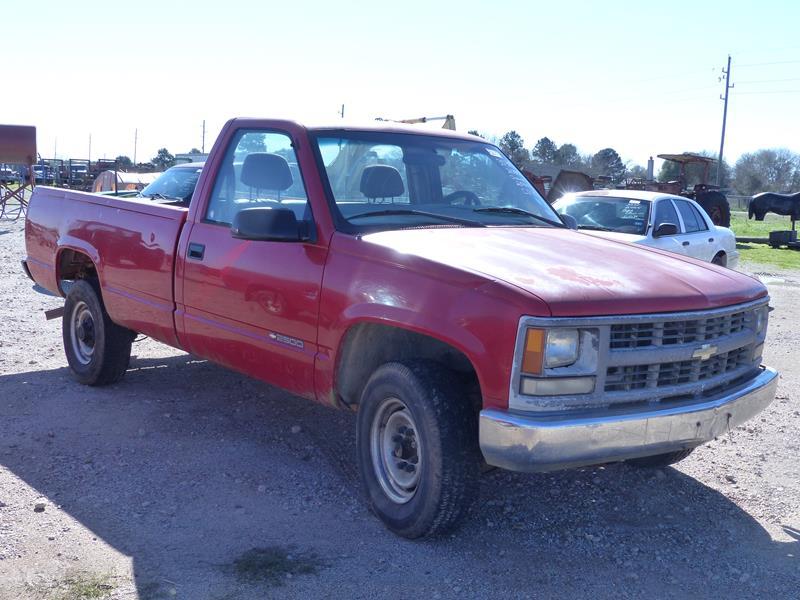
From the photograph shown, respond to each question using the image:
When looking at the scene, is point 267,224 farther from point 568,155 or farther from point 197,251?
point 568,155

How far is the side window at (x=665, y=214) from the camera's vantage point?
11.2 meters

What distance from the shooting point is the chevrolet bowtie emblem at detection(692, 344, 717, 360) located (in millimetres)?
4023

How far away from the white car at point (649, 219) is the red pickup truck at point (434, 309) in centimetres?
557

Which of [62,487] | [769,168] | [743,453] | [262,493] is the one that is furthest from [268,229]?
[769,168]

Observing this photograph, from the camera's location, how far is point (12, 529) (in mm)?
4180

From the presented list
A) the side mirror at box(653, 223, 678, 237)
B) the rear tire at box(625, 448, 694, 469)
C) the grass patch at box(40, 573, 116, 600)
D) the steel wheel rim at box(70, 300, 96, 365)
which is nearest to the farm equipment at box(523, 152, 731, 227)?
the side mirror at box(653, 223, 678, 237)

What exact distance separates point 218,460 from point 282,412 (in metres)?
1.08

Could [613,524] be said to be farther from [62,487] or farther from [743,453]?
[62,487]

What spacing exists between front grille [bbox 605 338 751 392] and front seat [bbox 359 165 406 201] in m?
1.79

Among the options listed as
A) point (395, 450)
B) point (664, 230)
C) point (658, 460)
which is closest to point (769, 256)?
point (664, 230)

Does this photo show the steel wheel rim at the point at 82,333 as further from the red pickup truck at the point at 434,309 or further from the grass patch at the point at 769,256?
the grass patch at the point at 769,256

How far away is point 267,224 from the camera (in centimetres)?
445

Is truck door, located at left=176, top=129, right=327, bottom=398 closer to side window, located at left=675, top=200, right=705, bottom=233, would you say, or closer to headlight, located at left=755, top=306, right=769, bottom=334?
headlight, located at left=755, top=306, right=769, bottom=334

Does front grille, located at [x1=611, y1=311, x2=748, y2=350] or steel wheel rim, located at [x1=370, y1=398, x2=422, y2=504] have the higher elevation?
front grille, located at [x1=611, y1=311, x2=748, y2=350]
